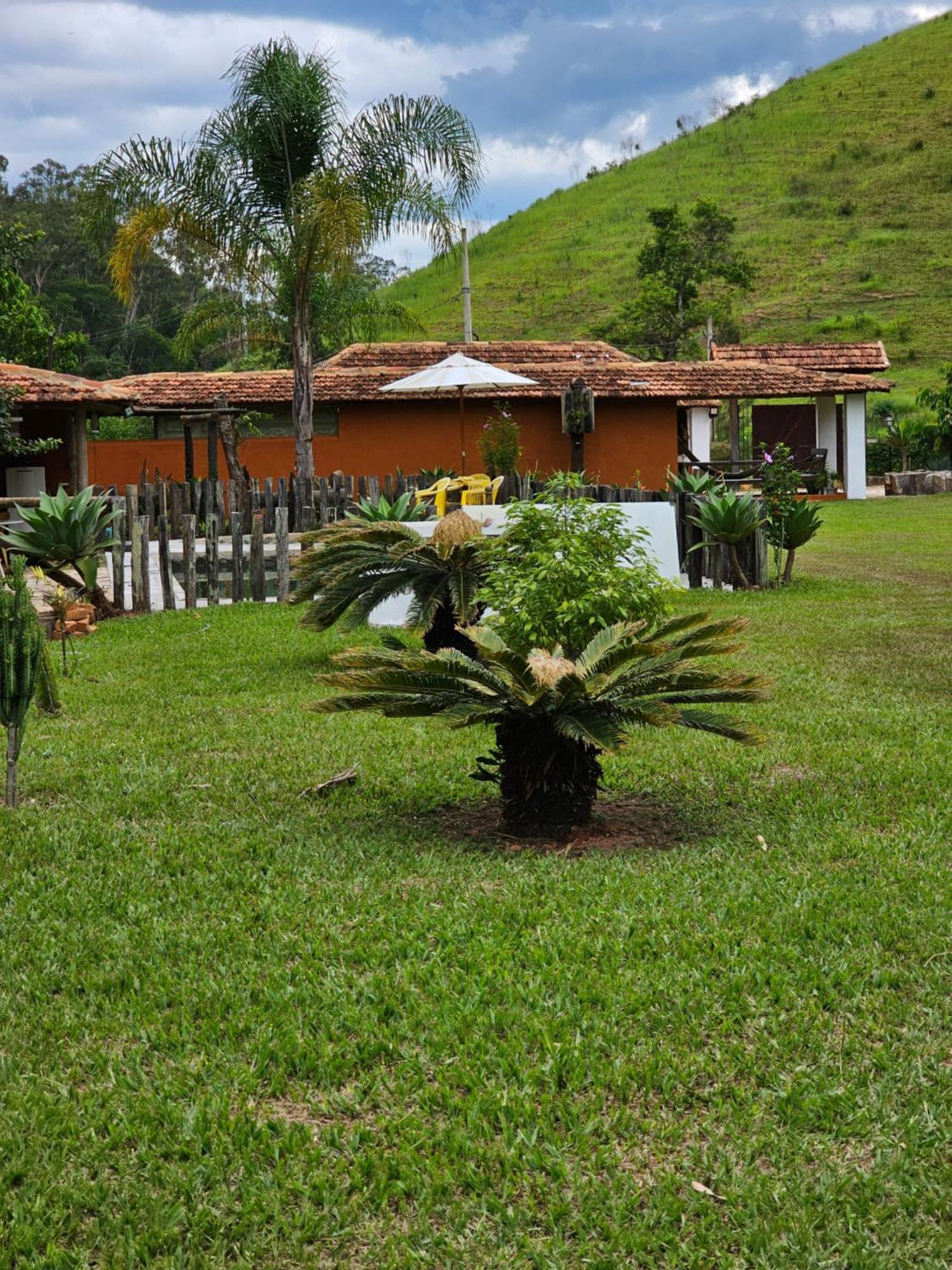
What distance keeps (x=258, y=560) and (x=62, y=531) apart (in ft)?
8.57

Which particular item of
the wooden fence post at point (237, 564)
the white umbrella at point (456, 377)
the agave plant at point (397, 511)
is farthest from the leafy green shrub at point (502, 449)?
the agave plant at point (397, 511)

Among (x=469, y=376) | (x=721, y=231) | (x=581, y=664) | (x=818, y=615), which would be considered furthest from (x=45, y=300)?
(x=581, y=664)

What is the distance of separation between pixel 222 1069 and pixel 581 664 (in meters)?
2.09

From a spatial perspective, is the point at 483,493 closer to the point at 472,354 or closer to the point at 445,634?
the point at 445,634

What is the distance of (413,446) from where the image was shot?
26.6m

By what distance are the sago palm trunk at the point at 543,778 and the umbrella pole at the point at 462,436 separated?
17300 mm

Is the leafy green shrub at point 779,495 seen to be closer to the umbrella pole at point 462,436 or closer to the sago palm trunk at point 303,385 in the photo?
the sago palm trunk at point 303,385

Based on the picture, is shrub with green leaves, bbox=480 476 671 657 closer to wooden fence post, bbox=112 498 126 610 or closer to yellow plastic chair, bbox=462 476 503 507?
wooden fence post, bbox=112 498 126 610

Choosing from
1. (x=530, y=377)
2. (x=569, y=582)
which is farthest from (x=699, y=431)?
(x=569, y=582)

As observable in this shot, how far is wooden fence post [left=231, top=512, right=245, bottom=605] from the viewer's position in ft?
43.5

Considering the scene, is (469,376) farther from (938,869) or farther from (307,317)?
(938,869)

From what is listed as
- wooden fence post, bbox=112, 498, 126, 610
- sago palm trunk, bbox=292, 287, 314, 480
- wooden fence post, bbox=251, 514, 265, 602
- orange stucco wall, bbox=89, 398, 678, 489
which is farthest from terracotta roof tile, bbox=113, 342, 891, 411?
wooden fence post, bbox=112, 498, 126, 610

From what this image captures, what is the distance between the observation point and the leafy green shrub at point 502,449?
24656 millimetres

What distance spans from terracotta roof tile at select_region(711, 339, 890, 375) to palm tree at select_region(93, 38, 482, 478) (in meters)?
15.4
